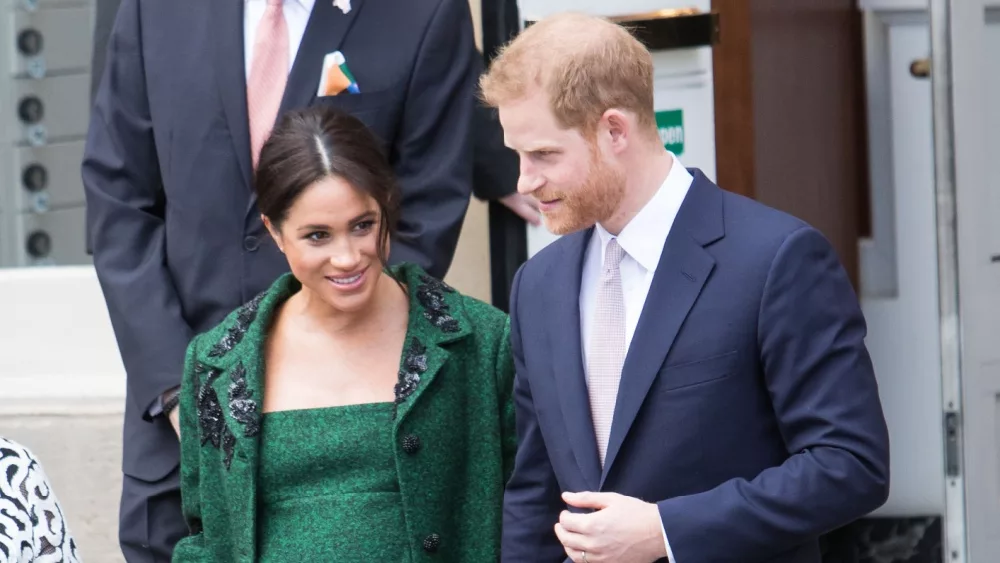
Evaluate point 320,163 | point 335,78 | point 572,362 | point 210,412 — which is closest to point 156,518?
point 210,412

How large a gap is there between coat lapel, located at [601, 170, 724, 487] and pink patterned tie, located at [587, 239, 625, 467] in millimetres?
62

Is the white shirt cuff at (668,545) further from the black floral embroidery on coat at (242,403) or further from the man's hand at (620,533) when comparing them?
the black floral embroidery on coat at (242,403)

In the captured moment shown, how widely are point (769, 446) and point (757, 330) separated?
7.6 inches

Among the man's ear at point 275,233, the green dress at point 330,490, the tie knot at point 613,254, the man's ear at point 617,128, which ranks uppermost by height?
the man's ear at point 617,128

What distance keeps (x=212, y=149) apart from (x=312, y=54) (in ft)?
0.97

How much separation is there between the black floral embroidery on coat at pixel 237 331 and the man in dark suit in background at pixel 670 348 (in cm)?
81

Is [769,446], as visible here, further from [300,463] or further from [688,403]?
[300,463]

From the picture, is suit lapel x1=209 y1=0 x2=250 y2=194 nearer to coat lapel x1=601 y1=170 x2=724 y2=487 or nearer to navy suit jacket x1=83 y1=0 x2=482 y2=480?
navy suit jacket x1=83 y1=0 x2=482 y2=480

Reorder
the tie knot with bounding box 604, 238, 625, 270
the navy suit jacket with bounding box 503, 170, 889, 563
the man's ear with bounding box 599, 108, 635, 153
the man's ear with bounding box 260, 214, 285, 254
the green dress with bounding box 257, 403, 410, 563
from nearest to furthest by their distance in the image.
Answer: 1. the navy suit jacket with bounding box 503, 170, 889, 563
2. the man's ear with bounding box 599, 108, 635, 153
3. the tie knot with bounding box 604, 238, 625, 270
4. the green dress with bounding box 257, 403, 410, 563
5. the man's ear with bounding box 260, 214, 285, 254

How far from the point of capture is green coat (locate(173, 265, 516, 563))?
3.04m

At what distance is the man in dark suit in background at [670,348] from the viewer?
2.34 metres

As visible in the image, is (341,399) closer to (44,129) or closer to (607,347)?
(607,347)

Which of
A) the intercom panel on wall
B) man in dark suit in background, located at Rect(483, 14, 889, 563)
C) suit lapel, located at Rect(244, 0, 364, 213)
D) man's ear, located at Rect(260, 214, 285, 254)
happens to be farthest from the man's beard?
the intercom panel on wall

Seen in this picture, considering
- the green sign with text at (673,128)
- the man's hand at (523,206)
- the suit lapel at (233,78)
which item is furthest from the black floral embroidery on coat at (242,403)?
the green sign with text at (673,128)
